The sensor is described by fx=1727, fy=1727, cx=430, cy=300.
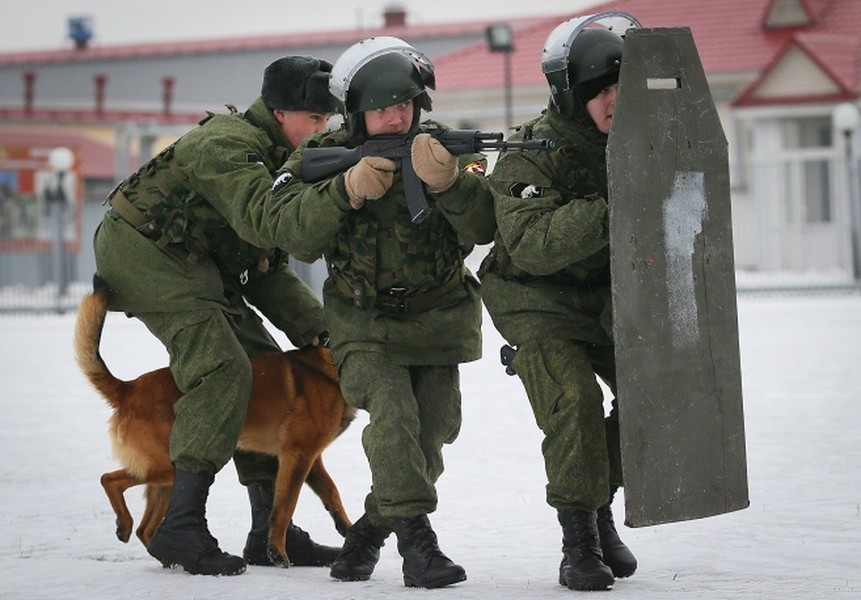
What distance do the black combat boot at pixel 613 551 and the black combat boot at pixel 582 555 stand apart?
0.23 m

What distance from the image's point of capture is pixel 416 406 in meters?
5.35

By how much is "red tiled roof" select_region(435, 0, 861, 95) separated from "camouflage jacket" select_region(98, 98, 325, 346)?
2489cm

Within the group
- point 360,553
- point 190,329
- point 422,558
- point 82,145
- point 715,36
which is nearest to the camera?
point 422,558

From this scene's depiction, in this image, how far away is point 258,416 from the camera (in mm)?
5875

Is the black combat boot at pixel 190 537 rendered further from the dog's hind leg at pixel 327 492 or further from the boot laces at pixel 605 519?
the boot laces at pixel 605 519

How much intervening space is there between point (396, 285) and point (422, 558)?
2.80 ft

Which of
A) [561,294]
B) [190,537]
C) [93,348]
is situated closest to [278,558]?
[190,537]

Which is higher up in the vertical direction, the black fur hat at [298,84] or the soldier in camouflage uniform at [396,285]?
the black fur hat at [298,84]

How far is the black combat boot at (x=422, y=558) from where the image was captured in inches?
202

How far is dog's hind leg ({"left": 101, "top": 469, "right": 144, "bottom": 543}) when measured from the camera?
19.1ft

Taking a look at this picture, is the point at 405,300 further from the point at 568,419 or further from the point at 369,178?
the point at 568,419

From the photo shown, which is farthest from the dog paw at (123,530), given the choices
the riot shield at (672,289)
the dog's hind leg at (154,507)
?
the riot shield at (672,289)

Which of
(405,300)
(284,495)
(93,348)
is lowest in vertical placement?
(284,495)

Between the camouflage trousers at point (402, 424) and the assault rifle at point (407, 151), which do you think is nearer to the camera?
the assault rifle at point (407, 151)
